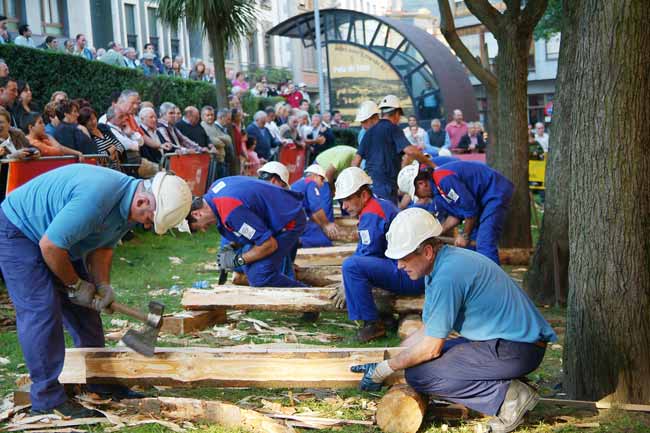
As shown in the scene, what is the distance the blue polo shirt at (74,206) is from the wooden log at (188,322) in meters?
2.36

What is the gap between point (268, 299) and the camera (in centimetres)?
801

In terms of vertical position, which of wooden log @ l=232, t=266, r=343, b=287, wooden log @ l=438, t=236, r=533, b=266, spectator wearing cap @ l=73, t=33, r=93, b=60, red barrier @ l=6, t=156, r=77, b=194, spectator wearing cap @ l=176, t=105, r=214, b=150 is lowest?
wooden log @ l=438, t=236, r=533, b=266

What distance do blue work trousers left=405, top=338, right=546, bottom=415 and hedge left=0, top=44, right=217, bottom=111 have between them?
40.3 ft

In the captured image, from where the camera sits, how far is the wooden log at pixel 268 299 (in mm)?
7906

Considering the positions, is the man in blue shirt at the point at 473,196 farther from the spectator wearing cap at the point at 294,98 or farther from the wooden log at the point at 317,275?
the spectator wearing cap at the point at 294,98

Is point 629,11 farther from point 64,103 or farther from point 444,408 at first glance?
point 64,103

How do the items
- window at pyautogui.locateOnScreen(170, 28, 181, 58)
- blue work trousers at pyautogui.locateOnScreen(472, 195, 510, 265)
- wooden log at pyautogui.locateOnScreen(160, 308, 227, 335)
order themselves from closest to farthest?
wooden log at pyautogui.locateOnScreen(160, 308, 227, 335), blue work trousers at pyautogui.locateOnScreen(472, 195, 510, 265), window at pyautogui.locateOnScreen(170, 28, 181, 58)

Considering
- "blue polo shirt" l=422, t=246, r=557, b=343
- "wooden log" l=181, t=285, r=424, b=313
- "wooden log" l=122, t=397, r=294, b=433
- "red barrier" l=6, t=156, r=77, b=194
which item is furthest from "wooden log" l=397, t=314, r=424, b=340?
"red barrier" l=6, t=156, r=77, b=194

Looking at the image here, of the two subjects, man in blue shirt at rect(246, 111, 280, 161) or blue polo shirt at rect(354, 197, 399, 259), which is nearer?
blue polo shirt at rect(354, 197, 399, 259)

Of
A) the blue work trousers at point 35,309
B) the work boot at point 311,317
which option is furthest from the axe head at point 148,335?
the work boot at point 311,317

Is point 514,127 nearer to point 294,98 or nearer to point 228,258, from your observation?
point 228,258

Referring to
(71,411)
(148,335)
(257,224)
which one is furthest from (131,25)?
(71,411)

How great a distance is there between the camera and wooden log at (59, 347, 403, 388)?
5.80 metres

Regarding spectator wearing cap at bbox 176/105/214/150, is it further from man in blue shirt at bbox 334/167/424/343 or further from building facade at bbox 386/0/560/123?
building facade at bbox 386/0/560/123
